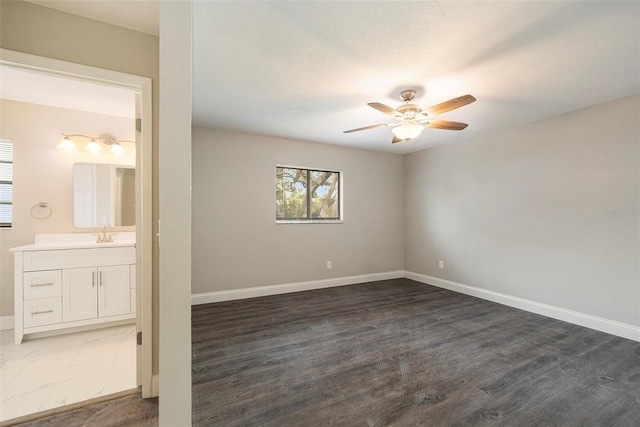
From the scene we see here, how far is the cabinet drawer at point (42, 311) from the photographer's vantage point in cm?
263

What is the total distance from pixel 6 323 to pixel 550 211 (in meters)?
6.09

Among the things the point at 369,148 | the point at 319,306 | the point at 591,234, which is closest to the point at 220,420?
the point at 319,306

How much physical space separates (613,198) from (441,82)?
224cm

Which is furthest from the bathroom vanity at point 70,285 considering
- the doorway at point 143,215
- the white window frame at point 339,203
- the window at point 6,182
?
the white window frame at point 339,203

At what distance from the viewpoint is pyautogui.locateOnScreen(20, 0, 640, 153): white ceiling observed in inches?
65.1

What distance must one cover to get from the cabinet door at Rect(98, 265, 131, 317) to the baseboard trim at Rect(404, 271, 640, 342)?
14.5 ft

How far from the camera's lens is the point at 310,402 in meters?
1.82

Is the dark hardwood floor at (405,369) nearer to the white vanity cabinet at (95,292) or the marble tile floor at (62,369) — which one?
the marble tile floor at (62,369)

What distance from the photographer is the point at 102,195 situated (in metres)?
3.39

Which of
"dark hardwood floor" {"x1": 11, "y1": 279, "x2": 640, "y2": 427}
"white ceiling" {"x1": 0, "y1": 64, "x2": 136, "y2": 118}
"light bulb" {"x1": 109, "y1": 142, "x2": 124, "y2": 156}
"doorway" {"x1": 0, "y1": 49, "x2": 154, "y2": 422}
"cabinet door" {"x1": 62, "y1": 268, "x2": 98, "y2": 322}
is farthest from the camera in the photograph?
"light bulb" {"x1": 109, "y1": 142, "x2": 124, "y2": 156}

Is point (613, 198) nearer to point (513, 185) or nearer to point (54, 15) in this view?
point (513, 185)

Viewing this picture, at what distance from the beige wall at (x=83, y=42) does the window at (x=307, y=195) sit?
255cm

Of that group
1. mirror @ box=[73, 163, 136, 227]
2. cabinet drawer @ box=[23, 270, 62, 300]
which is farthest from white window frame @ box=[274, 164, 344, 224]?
cabinet drawer @ box=[23, 270, 62, 300]

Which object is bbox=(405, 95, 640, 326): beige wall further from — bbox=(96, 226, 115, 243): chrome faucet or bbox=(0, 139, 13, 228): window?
bbox=(0, 139, 13, 228): window
